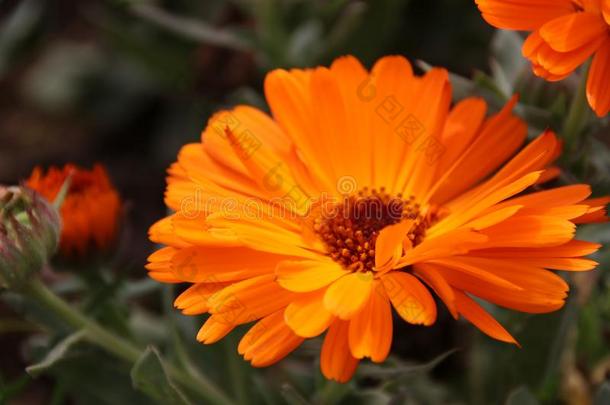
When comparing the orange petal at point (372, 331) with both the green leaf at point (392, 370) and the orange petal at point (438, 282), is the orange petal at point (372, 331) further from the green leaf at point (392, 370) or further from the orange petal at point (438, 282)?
the green leaf at point (392, 370)

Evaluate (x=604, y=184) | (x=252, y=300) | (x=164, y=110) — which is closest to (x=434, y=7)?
(x=164, y=110)

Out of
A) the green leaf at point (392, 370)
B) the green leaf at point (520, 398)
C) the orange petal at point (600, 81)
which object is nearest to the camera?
the orange petal at point (600, 81)

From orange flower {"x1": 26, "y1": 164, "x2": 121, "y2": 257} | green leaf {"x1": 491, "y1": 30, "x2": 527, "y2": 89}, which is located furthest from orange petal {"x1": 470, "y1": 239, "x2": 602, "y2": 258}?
orange flower {"x1": 26, "y1": 164, "x2": 121, "y2": 257}

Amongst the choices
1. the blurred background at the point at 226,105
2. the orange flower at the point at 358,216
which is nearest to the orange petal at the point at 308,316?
the orange flower at the point at 358,216

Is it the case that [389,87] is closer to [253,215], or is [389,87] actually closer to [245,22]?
[253,215]

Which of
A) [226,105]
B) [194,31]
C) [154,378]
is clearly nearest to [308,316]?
[154,378]

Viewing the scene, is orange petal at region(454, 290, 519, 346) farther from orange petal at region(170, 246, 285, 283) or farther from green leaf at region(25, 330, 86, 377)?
green leaf at region(25, 330, 86, 377)

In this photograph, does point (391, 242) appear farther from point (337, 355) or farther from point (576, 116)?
point (576, 116)
